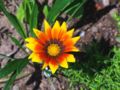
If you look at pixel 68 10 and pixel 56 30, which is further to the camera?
pixel 68 10

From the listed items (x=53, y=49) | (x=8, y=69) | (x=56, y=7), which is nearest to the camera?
(x=53, y=49)

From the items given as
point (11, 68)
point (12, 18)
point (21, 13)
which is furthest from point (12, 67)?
point (21, 13)

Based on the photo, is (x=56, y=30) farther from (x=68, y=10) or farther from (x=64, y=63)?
(x=68, y=10)

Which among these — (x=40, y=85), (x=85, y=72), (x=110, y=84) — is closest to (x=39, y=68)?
(x=40, y=85)

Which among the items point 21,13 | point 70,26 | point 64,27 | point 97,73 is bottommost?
point 97,73

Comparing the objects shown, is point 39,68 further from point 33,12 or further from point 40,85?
point 33,12
